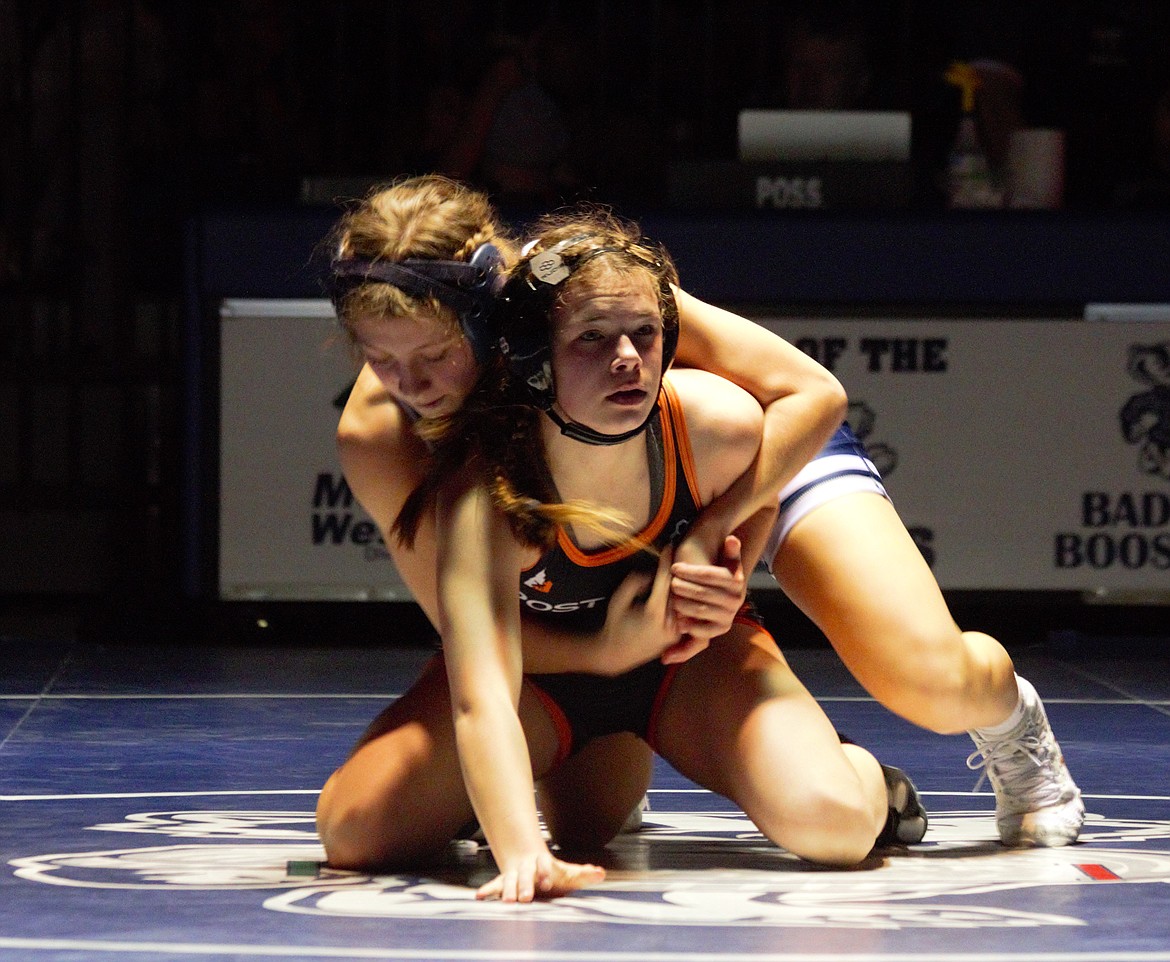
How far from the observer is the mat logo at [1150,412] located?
5664mm

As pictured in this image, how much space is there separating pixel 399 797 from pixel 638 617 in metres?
0.42

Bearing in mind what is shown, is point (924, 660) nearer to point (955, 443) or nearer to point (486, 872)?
point (486, 872)

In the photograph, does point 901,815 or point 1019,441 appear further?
point 1019,441

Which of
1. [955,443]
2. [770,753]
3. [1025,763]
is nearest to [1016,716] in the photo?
[1025,763]

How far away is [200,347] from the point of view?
18.7 ft

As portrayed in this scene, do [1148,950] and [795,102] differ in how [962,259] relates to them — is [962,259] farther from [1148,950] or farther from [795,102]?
[1148,950]

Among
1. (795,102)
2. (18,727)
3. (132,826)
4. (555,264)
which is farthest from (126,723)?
(795,102)

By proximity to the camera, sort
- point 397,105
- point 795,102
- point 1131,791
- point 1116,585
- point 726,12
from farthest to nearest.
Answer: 1. point 726,12
2. point 397,105
3. point 795,102
4. point 1116,585
5. point 1131,791

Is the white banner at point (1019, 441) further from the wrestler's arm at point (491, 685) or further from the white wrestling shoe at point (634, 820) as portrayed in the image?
the wrestler's arm at point (491, 685)

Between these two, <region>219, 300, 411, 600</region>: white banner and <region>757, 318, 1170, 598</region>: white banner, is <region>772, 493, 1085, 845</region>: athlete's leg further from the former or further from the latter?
<region>219, 300, 411, 600</region>: white banner

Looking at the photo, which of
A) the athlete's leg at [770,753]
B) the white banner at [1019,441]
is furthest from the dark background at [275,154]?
the athlete's leg at [770,753]

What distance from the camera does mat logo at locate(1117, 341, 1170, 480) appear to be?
5664 millimetres

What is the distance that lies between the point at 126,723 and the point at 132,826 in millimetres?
1174

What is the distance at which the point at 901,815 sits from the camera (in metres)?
3.10
